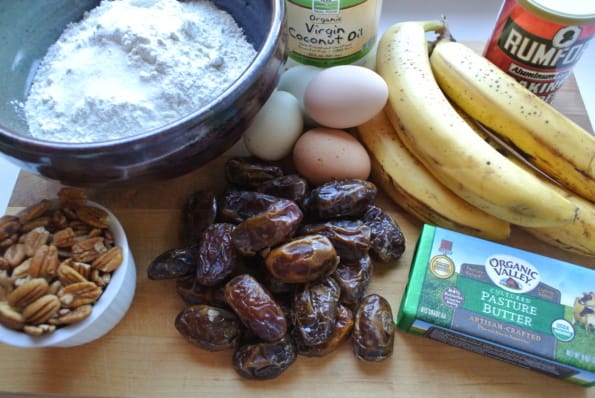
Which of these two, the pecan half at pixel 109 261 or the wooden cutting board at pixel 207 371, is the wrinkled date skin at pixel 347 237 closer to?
the wooden cutting board at pixel 207 371

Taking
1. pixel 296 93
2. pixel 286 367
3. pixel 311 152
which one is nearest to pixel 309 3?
pixel 296 93

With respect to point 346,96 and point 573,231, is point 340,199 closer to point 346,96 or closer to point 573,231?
point 346,96

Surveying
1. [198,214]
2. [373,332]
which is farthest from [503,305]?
[198,214]

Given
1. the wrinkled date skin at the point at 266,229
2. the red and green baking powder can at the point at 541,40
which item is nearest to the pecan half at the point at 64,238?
the wrinkled date skin at the point at 266,229

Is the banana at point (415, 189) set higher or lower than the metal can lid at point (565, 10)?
lower

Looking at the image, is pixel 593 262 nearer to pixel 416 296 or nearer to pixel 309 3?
pixel 416 296
